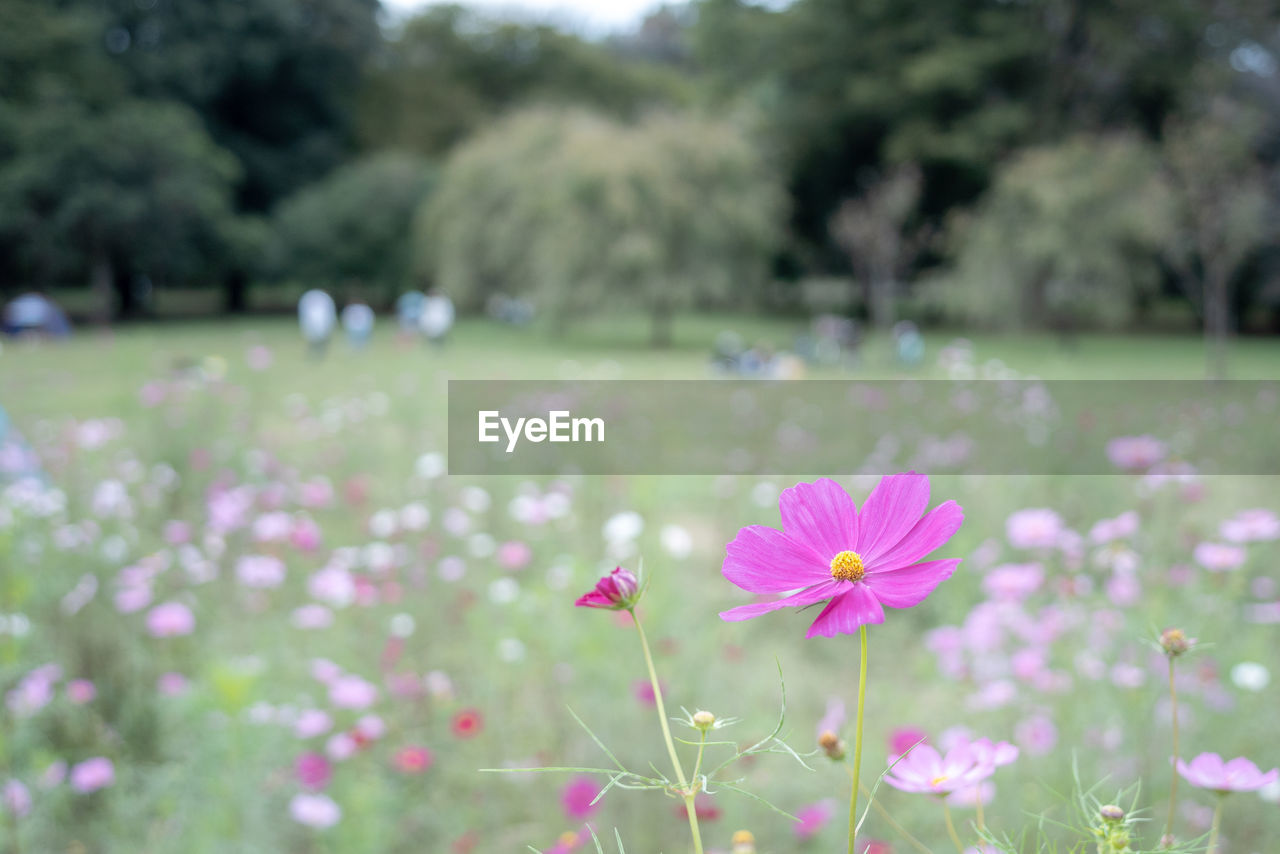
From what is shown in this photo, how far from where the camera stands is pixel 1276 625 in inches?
86.4

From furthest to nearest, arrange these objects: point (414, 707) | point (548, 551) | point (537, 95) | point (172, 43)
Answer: point (537, 95), point (172, 43), point (548, 551), point (414, 707)

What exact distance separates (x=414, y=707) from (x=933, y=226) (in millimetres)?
21061

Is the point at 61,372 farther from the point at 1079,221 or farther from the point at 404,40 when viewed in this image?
the point at 404,40

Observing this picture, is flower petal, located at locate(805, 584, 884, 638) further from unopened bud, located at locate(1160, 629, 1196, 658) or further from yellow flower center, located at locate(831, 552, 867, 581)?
unopened bud, located at locate(1160, 629, 1196, 658)

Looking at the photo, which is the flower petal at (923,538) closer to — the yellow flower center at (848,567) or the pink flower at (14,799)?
the yellow flower center at (848,567)

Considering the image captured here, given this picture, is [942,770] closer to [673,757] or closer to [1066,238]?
[673,757]

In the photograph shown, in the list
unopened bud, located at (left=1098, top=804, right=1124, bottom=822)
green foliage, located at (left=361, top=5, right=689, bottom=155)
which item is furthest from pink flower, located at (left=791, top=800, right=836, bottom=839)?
green foliage, located at (left=361, top=5, right=689, bottom=155)

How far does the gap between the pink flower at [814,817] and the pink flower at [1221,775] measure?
1.96 feet

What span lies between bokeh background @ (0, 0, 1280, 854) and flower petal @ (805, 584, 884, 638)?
0.44 ft

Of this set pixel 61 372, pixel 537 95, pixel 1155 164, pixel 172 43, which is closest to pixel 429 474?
pixel 61 372

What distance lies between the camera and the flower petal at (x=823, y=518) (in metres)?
0.36

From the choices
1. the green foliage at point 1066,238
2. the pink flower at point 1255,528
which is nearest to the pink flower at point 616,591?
the pink flower at point 1255,528

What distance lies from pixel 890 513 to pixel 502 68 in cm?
2997

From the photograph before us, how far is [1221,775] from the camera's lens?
0.42 meters
